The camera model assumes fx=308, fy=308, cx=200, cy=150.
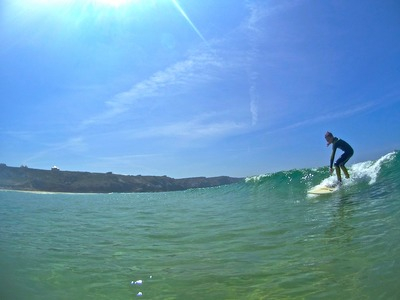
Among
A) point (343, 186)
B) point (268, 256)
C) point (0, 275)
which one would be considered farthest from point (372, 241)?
point (343, 186)

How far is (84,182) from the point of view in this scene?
9625 cm

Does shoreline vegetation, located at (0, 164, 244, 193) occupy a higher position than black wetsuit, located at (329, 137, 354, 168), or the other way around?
shoreline vegetation, located at (0, 164, 244, 193)

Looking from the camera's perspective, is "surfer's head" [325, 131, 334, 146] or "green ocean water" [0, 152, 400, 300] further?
"surfer's head" [325, 131, 334, 146]

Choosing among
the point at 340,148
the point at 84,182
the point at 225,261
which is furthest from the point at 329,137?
the point at 84,182

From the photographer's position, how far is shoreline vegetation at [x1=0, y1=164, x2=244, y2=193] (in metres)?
75.8

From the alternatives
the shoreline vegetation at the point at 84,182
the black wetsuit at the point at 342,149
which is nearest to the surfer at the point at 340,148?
the black wetsuit at the point at 342,149

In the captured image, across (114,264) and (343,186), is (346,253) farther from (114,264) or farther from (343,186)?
(343,186)

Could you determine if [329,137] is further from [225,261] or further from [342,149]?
[225,261]

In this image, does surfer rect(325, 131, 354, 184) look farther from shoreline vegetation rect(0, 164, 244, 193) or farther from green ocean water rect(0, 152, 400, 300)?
shoreline vegetation rect(0, 164, 244, 193)

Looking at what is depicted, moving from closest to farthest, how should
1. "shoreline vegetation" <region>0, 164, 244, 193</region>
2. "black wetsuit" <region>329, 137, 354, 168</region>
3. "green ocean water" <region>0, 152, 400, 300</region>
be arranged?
"green ocean water" <region>0, 152, 400, 300</region> → "black wetsuit" <region>329, 137, 354, 168</region> → "shoreline vegetation" <region>0, 164, 244, 193</region>

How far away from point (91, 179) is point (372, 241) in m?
103

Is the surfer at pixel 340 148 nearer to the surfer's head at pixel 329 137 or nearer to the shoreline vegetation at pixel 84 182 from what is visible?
the surfer's head at pixel 329 137

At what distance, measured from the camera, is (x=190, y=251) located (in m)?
6.33

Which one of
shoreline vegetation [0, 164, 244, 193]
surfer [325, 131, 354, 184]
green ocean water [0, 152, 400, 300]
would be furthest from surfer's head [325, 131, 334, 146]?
shoreline vegetation [0, 164, 244, 193]
